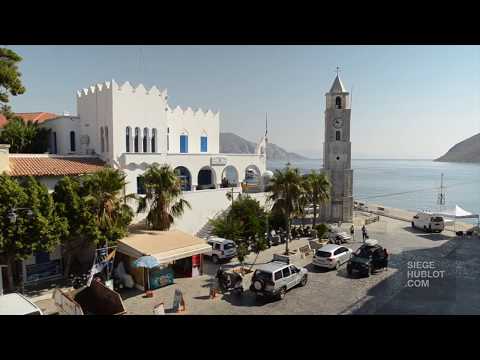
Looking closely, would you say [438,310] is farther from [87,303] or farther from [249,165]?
[249,165]

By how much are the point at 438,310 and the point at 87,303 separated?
44.0ft

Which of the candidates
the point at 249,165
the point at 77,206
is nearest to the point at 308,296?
the point at 77,206

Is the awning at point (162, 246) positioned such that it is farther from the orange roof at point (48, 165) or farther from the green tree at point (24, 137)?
the green tree at point (24, 137)

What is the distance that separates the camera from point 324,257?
17844 mm

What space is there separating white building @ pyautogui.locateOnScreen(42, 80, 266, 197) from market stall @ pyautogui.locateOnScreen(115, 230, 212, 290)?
543 centimetres

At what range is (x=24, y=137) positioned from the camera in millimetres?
24281

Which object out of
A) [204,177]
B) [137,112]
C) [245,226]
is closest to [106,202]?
[137,112]

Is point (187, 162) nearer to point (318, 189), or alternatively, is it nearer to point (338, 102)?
point (318, 189)

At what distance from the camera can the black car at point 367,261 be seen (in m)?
16.6

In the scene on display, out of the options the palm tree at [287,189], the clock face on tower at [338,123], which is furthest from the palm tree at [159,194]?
the clock face on tower at [338,123]

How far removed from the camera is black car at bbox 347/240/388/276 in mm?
16594

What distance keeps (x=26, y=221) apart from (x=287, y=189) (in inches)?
553

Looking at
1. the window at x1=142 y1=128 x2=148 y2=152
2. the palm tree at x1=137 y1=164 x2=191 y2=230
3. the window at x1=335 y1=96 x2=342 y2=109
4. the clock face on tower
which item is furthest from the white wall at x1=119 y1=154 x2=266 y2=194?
the window at x1=335 y1=96 x2=342 y2=109
